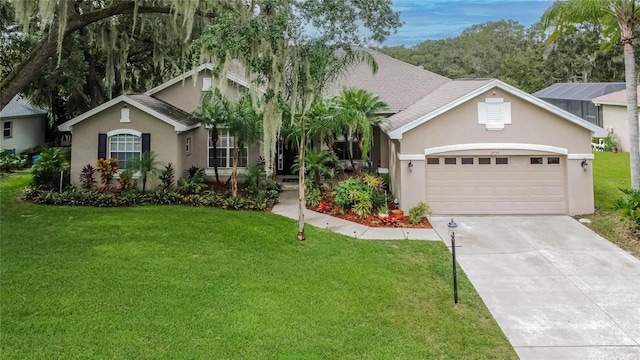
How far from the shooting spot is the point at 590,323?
614 cm

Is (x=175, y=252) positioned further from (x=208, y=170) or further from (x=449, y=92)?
(x=449, y=92)

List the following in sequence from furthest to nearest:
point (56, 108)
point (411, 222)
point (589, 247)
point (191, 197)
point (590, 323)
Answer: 1. point (56, 108)
2. point (191, 197)
3. point (411, 222)
4. point (589, 247)
5. point (590, 323)

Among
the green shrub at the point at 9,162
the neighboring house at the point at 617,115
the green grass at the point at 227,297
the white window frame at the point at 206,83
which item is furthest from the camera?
the neighboring house at the point at 617,115

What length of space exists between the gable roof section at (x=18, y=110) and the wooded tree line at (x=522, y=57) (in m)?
22.8

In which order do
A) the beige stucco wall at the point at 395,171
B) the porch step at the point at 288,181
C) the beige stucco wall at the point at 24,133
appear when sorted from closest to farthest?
1. the beige stucco wall at the point at 395,171
2. the porch step at the point at 288,181
3. the beige stucco wall at the point at 24,133

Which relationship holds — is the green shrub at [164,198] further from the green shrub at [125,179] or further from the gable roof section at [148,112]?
the gable roof section at [148,112]

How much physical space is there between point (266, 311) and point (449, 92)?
10400mm

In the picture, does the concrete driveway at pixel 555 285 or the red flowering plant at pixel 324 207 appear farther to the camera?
the red flowering plant at pixel 324 207

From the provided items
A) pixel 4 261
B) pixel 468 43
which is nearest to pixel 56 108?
pixel 4 261

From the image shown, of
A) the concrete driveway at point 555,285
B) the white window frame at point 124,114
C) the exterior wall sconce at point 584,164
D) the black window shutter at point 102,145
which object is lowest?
the concrete driveway at point 555,285

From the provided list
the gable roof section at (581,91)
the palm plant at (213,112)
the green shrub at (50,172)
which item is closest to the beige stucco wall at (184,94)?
the palm plant at (213,112)

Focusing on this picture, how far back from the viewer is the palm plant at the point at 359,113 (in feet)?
42.6

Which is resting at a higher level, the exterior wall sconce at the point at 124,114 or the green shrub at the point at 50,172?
the exterior wall sconce at the point at 124,114

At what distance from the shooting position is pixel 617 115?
23.2 meters
